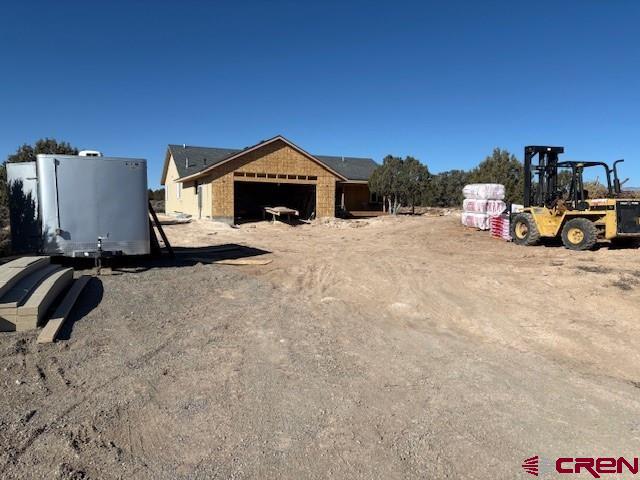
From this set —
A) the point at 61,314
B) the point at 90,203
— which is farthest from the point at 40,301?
the point at 90,203

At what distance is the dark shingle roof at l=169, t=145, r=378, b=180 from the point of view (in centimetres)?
3353

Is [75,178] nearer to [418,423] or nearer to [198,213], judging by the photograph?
[418,423]

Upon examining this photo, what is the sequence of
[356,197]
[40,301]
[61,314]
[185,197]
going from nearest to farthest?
[40,301] < [61,314] < [185,197] < [356,197]

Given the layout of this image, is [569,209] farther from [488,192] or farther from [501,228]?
[488,192]

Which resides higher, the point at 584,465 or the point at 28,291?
the point at 28,291

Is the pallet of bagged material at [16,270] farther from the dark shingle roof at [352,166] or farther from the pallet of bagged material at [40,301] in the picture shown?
the dark shingle roof at [352,166]

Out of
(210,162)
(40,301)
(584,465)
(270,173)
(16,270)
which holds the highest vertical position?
(210,162)

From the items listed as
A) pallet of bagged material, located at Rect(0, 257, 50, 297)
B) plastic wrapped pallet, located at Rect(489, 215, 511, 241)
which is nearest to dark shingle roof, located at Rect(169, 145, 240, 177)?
plastic wrapped pallet, located at Rect(489, 215, 511, 241)

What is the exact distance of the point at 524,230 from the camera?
16125 mm

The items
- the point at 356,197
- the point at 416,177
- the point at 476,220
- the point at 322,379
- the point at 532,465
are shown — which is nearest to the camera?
the point at 532,465

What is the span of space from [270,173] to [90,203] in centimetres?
1873

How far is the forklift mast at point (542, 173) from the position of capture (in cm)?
1491

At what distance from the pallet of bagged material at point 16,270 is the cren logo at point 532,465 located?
19.8ft

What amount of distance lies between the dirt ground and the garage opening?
22.2 m
